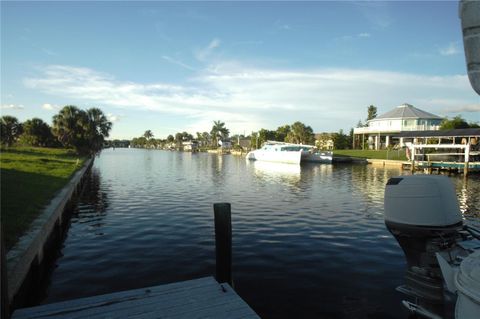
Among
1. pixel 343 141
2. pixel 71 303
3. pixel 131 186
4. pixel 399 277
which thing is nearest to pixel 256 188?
pixel 131 186

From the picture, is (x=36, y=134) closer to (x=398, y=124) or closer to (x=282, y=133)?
(x=282, y=133)

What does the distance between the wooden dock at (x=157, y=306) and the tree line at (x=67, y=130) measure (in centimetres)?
6232

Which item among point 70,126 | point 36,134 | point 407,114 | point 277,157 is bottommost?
point 277,157

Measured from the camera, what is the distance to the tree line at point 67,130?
205 ft

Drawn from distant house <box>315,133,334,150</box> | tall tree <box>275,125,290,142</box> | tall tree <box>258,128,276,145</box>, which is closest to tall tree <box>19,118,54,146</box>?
tall tree <box>258,128,276,145</box>

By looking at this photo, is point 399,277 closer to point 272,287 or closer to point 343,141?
point 272,287

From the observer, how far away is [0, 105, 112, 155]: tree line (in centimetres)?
6241

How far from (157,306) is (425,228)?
500cm

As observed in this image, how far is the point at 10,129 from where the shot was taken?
8469 centimetres

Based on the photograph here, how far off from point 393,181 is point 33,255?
8.75 metres

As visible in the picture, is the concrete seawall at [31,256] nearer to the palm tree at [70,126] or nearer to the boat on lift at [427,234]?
the boat on lift at [427,234]

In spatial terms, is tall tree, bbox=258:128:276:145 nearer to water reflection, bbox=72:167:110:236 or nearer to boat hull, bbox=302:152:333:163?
boat hull, bbox=302:152:333:163

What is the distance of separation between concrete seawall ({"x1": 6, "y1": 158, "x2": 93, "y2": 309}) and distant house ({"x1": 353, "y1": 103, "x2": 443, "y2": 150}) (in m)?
73.6

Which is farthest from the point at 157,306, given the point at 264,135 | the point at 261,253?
the point at 264,135
